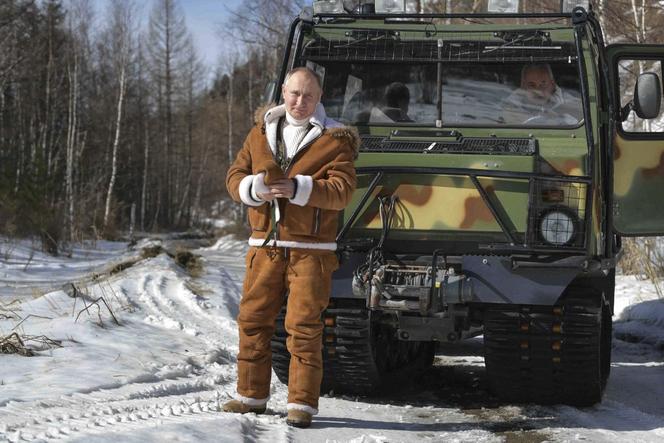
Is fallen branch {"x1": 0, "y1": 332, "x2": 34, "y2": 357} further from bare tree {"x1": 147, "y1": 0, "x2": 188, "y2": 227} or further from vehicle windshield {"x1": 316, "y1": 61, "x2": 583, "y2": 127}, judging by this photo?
bare tree {"x1": 147, "y1": 0, "x2": 188, "y2": 227}

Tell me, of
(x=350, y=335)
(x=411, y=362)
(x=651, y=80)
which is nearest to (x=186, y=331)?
(x=411, y=362)

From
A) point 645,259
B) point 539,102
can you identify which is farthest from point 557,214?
point 645,259

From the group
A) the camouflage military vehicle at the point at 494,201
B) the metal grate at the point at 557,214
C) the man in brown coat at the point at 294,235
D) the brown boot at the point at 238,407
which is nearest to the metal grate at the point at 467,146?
the camouflage military vehicle at the point at 494,201

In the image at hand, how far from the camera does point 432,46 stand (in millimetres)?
6391

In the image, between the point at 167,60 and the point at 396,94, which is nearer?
the point at 396,94

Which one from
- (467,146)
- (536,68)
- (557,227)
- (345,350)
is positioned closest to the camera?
(557,227)

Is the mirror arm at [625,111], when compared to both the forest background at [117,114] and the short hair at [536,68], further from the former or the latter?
the forest background at [117,114]

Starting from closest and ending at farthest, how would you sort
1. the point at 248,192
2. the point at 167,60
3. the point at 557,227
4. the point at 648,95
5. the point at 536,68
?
the point at 248,192, the point at 557,227, the point at 648,95, the point at 536,68, the point at 167,60

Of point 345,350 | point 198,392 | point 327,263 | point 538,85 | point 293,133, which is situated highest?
point 538,85

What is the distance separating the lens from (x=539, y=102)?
237 inches

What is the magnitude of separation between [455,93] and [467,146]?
35.5 inches

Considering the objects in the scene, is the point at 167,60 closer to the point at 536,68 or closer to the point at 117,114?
the point at 117,114

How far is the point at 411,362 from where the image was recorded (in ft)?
22.4

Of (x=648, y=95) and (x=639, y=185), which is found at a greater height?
(x=648, y=95)
